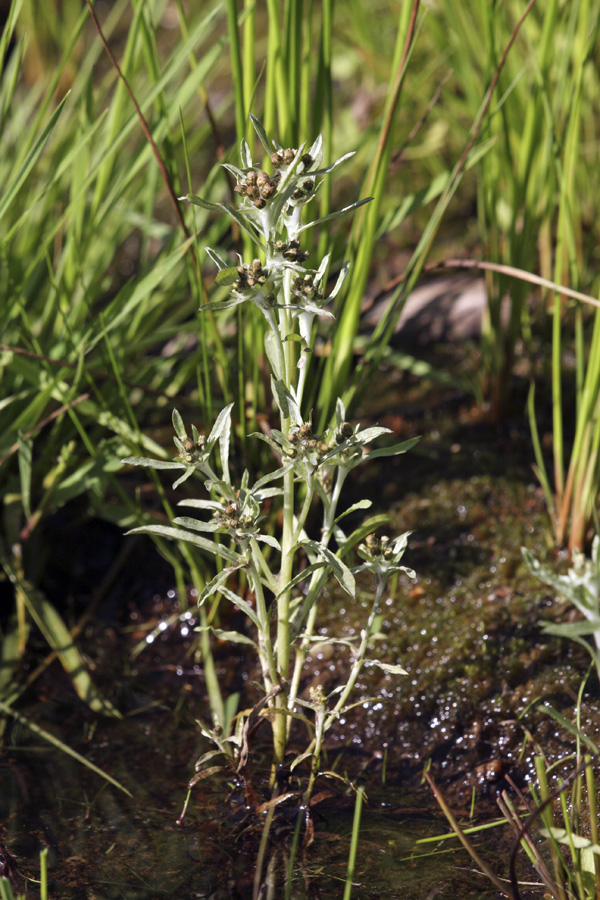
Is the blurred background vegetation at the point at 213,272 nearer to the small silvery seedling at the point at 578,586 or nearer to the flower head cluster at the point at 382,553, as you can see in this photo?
the flower head cluster at the point at 382,553

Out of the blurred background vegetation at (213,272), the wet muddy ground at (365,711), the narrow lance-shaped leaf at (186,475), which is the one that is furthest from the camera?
the blurred background vegetation at (213,272)

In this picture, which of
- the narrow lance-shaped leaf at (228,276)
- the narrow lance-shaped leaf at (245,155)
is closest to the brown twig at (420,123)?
the narrow lance-shaped leaf at (245,155)

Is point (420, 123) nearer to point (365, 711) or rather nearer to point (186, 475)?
point (186, 475)

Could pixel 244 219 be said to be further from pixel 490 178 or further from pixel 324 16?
pixel 490 178

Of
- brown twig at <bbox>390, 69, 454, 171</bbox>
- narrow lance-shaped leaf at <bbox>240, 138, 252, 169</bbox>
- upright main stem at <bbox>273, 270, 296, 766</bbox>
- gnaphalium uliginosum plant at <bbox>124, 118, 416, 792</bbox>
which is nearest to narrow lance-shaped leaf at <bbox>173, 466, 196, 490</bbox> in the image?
gnaphalium uliginosum plant at <bbox>124, 118, 416, 792</bbox>

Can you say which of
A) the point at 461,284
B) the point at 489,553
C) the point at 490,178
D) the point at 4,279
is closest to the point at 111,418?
the point at 4,279

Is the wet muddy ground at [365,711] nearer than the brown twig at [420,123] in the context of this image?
Yes

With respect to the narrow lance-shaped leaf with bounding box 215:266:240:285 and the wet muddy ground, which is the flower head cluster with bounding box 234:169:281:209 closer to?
the narrow lance-shaped leaf with bounding box 215:266:240:285

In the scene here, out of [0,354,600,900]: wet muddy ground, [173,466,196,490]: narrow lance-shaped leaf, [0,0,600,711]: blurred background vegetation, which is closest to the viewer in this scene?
[173,466,196,490]: narrow lance-shaped leaf

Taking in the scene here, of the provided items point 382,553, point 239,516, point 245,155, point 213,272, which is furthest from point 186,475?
point 213,272
